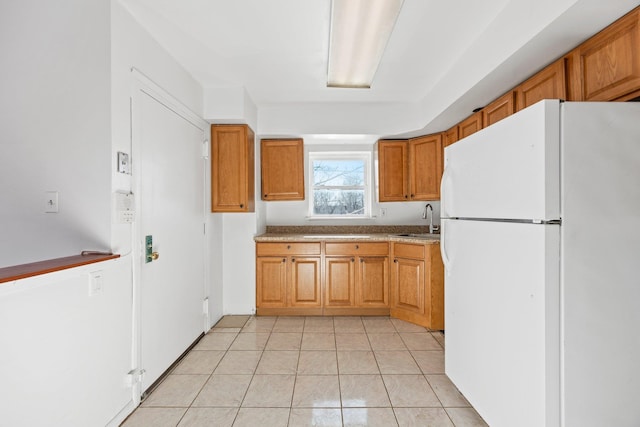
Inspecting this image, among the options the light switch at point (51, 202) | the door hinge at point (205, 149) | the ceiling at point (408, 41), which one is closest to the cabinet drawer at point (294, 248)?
the door hinge at point (205, 149)

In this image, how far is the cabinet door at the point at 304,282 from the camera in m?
3.37

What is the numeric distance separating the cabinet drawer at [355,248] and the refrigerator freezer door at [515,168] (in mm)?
1600

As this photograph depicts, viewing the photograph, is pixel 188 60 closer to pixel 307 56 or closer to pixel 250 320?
pixel 307 56

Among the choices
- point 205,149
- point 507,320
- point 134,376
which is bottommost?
point 134,376

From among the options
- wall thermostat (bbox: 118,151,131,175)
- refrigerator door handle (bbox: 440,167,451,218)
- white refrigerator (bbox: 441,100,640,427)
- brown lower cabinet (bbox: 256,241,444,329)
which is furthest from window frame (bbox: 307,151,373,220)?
white refrigerator (bbox: 441,100,640,427)

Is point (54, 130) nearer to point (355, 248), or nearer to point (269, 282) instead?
point (269, 282)

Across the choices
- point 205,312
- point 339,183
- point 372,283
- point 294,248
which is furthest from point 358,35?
point 205,312

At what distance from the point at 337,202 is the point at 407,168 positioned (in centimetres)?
100

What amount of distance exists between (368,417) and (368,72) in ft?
7.91

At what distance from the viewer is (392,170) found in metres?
3.65

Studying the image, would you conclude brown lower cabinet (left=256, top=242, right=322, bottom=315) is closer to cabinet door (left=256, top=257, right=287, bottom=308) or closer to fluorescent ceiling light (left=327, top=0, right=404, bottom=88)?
cabinet door (left=256, top=257, right=287, bottom=308)

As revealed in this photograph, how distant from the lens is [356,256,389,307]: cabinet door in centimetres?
336

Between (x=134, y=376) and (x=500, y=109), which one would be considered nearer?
(x=134, y=376)

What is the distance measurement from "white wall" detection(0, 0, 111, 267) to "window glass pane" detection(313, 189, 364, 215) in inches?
106
